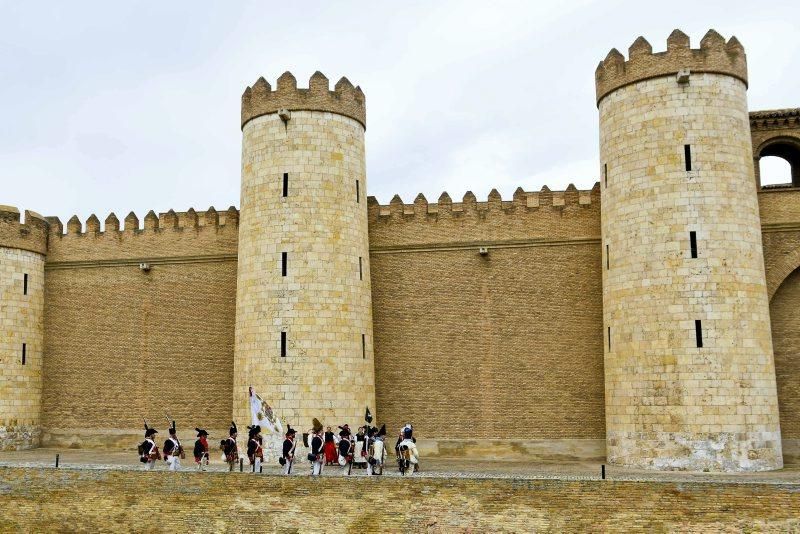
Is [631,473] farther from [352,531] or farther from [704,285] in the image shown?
[352,531]

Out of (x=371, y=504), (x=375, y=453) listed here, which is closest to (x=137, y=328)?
(x=375, y=453)

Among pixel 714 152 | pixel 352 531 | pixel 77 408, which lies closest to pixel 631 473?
pixel 352 531

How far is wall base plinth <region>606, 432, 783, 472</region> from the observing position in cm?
1977

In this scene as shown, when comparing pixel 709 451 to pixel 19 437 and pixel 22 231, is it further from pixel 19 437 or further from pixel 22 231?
pixel 22 231

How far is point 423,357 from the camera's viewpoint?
24562 mm

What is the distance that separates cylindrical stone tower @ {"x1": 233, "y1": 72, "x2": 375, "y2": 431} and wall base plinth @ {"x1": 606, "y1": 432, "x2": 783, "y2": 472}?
7.80 meters

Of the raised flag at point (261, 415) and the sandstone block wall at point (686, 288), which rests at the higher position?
the sandstone block wall at point (686, 288)

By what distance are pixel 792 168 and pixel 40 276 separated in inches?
975

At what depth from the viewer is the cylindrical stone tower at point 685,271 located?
65.9 feet

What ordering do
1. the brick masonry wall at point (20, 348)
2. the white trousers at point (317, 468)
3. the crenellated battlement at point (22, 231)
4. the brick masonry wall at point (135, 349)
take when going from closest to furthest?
1. the white trousers at point (317, 468)
2. the brick masonry wall at point (135, 349)
3. the brick masonry wall at point (20, 348)
4. the crenellated battlement at point (22, 231)

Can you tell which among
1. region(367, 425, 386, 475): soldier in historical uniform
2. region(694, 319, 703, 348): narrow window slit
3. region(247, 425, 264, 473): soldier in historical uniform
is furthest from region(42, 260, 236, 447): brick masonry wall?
region(694, 319, 703, 348): narrow window slit

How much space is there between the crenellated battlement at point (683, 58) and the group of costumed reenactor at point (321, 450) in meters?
11.1

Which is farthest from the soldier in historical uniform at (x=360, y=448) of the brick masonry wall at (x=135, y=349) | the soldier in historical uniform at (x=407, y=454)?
the brick masonry wall at (x=135, y=349)

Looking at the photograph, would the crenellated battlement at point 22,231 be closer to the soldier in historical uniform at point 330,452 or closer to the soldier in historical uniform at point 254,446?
the soldier in historical uniform at point 254,446
